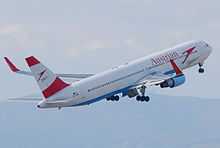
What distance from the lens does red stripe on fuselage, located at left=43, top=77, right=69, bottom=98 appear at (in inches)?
5453

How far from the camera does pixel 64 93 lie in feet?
461

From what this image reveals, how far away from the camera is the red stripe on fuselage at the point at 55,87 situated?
454 ft

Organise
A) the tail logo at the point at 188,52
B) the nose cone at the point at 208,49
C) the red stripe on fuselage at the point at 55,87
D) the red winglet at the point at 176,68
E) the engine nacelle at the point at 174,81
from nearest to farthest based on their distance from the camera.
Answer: the red stripe on fuselage at the point at 55,87
the engine nacelle at the point at 174,81
the red winglet at the point at 176,68
the tail logo at the point at 188,52
the nose cone at the point at 208,49

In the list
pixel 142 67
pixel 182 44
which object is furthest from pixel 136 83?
pixel 182 44

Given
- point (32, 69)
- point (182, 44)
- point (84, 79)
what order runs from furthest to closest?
1. point (182, 44)
2. point (84, 79)
3. point (32, 69)

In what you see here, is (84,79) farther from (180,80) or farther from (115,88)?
(180,80)

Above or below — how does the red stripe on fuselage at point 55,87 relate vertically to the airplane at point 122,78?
above

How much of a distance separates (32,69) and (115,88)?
51.4ft

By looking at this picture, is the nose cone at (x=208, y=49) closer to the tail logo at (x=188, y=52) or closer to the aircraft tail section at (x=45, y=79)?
the tail logo at (x=188, y=52)

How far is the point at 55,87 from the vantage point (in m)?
140

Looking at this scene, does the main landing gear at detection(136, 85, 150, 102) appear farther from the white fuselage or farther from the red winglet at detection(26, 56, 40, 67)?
the red winglet at detection(26, 56, 40, 67)

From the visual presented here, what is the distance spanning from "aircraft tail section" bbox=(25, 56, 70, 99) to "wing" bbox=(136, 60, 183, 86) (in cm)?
1347

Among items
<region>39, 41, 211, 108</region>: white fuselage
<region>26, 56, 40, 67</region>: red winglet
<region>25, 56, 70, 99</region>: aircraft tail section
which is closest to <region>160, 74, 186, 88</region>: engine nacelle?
<region>39, 41, 211, 108</region>: white fuselage

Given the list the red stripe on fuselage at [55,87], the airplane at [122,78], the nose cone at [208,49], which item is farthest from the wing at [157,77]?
the red stripe on fuselage at [55,87]
